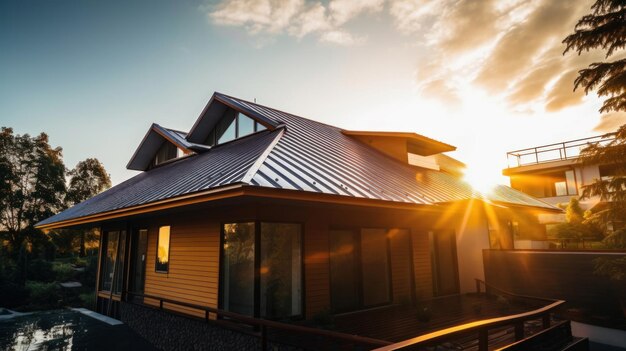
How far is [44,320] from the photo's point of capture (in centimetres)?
1352

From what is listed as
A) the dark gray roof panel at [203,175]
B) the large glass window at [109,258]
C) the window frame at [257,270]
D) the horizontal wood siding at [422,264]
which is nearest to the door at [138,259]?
the dark gray roof panel at [203,175]

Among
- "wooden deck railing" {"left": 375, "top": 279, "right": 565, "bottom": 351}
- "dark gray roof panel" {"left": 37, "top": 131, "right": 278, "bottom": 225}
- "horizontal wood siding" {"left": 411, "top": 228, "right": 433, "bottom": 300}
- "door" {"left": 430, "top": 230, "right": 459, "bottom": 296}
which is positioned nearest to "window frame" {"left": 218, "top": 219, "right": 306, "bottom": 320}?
"dark gray roof panel" {"left": 37, "top": 131, "right": 278, "bottom": 225}

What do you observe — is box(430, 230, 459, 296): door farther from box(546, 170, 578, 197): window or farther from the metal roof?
box(546, 170, 578, 197): window

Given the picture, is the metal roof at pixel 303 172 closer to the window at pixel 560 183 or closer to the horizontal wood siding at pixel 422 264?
the horizontal wood siding at pixel 422 264

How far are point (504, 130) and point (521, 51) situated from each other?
4.53 metres

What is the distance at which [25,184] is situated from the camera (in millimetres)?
32781

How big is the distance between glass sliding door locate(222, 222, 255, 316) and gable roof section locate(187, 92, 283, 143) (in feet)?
16.9

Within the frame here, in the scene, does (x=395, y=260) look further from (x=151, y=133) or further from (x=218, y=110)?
(x=151, y=133)

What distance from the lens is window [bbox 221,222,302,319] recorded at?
7896 mm

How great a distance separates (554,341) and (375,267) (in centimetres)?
482

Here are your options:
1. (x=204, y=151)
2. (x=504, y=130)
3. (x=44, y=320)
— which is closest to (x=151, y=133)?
(x=204, y=151)

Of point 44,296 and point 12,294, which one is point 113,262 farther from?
point 12,294

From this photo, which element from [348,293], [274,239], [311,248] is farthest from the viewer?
[348,293]

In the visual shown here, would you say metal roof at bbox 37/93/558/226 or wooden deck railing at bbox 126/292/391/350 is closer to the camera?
wooden deck railing at bbox 126/292/391/350
